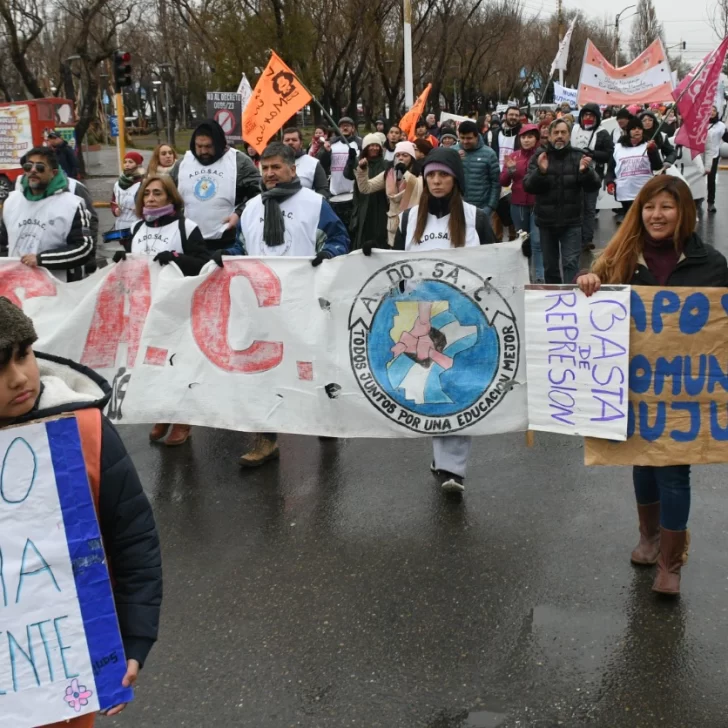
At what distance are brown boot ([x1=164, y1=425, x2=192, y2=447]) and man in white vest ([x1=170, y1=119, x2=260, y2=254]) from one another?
4.89 ft

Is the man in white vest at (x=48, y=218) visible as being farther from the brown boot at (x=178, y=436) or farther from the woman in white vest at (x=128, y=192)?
the woman in white vest at (x=128, y=192)

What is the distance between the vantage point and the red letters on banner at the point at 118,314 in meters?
5.47

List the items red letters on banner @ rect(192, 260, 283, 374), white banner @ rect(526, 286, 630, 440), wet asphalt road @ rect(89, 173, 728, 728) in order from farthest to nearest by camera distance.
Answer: red letters on banner @ rect(192, 260, 283, 374)
white banner @ rect(526, 286, 630, 440)
wet asphalt road @ rect(89, 173, 728, 728)

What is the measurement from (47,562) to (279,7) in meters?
32.4

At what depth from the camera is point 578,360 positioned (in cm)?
416

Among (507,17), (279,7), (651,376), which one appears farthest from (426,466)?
(507,17)

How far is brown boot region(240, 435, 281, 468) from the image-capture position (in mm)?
5504

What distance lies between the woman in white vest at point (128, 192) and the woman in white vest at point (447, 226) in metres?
4.60

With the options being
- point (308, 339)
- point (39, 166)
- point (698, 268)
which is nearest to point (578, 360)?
point (698, 268)

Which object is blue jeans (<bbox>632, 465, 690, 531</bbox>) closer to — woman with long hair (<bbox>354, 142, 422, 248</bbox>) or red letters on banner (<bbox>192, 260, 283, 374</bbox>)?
red letters on banner (<bbox>192, 260, 283, 374</bbox>)

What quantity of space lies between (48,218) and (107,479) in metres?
4.49

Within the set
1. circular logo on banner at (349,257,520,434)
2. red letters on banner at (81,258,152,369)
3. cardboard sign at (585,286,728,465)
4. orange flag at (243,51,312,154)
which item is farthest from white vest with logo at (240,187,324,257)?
orange flag at (243,51,312,154)

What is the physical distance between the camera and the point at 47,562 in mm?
2051

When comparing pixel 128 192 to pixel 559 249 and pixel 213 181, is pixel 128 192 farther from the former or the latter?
pixel 559 249
